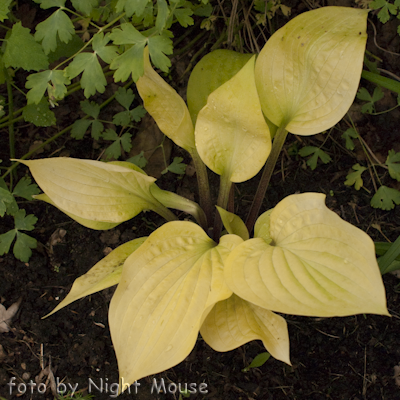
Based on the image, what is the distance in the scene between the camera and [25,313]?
54.9 inches

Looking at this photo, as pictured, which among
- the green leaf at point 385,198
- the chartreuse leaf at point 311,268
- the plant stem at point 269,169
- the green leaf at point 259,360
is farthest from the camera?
the green leaf at point 385,198

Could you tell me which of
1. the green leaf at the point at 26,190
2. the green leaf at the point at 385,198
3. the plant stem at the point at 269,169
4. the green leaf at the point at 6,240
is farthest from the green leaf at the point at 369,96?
the green leaf at the point at 6,240

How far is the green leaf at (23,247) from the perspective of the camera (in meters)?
1.34

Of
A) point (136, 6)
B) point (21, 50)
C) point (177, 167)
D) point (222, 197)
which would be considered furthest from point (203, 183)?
point (21, 50)

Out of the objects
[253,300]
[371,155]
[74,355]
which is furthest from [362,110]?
[74,355]

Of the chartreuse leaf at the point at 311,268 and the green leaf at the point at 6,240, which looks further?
the green leaf at the point at 6,240

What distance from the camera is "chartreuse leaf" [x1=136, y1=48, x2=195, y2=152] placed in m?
1.02

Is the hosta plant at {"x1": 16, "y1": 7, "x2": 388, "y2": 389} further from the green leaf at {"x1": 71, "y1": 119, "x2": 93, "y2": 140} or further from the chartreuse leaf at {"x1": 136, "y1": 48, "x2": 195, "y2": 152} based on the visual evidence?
the green leaf at {"x1": 71, "y1": 119, "x2": 93, "y2": 140}

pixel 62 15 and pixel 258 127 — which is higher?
pixel 62 15

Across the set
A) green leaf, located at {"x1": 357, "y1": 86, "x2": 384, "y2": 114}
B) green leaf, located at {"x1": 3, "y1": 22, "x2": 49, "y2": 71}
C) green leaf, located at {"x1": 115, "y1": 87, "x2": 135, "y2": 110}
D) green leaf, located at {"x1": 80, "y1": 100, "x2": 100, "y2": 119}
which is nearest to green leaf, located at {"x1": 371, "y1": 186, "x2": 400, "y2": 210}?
green leaf, located at {"x1": 357, "y1": 86, "x2": 384, "y2": 114}

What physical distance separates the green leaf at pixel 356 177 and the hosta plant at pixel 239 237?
47 centimetres

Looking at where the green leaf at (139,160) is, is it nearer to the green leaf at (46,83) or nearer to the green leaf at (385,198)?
the green leaf at (46,83)

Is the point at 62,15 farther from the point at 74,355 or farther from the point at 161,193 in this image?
the point at 74,355

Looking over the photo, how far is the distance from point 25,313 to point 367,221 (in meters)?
1.37
